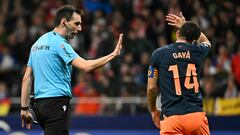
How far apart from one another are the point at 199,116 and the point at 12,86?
8.94 m

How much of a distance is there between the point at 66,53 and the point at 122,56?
26.5 feet

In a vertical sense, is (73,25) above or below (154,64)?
above

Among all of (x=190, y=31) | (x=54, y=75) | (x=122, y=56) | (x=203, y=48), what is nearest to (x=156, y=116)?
(x=203, y=48)

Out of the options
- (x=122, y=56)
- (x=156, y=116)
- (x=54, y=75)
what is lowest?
(x=156, y=116)

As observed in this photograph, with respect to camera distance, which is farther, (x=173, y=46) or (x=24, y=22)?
(x=24, y=22)

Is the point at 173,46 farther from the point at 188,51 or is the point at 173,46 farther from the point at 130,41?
the point at 130,41

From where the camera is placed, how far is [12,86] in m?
15.4

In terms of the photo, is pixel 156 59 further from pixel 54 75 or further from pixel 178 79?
pixel 54 75

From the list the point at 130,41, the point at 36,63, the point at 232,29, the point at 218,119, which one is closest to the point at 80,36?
the point at 130,41

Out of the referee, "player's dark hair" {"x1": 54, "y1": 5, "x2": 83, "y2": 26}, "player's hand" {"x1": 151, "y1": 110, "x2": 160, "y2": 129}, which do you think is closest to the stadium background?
"player's hand" {"x1": 151, "y1": 110, "x2": 160, "y2": 129}

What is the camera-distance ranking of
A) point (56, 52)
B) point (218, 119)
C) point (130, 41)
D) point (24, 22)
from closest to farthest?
1. point (56, 52)
2. point (218, 119)
3. point (130, 41)
4. point (24, 22)

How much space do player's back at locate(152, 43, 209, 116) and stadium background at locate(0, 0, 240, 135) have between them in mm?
5016

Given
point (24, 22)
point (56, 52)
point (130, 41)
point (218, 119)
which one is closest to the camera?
point (56, 52)

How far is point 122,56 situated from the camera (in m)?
15.0
